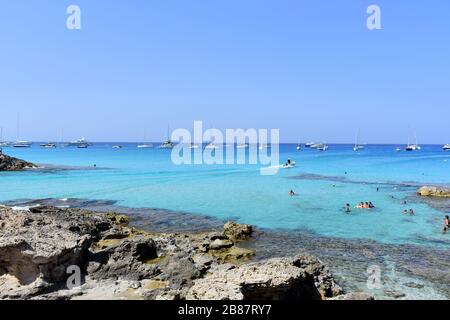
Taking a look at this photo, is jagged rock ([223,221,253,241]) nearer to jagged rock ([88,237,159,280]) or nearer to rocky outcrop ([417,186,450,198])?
jagged rock ([88,237,159,280])

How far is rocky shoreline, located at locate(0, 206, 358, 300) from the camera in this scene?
11.9 metres

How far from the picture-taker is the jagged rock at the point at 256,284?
37.0ft

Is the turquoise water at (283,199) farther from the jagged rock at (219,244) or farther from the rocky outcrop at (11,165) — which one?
the rocky outcrop at (11,165)

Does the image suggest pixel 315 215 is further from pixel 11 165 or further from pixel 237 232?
pixel 11 165

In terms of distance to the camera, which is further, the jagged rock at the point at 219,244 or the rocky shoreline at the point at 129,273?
the jagged rock at the point at 219,244

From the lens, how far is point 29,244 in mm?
13656

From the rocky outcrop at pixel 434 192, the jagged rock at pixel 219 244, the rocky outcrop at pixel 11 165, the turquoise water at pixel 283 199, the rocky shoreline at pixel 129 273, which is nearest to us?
the rocky shoreline at pixel 129 273

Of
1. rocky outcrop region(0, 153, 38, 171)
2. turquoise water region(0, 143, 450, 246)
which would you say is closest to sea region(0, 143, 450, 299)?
turquoise water region(0, 143, 450, 246)

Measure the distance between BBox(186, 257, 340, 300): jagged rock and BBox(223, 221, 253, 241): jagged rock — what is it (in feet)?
41.1

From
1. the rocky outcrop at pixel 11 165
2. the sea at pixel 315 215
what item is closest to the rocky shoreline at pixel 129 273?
the sea at pixel 315 215

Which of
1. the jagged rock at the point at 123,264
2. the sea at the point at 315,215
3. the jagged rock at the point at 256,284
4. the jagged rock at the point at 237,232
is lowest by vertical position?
the sea at the point at 315,215
